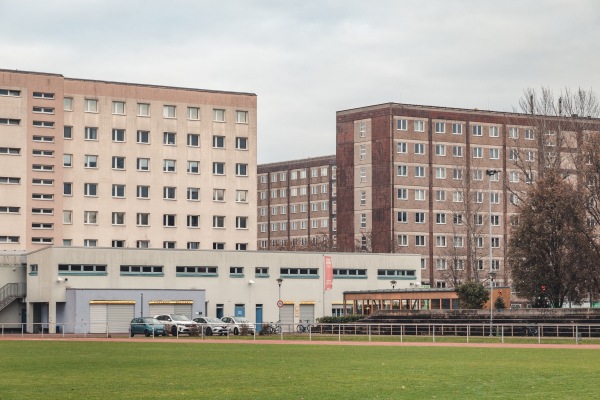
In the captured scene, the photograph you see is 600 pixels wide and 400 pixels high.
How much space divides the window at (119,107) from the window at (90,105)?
204 cm

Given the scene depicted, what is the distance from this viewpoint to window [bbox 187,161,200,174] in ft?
414

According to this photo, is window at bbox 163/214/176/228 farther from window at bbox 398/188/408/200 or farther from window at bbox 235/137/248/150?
window at bbox 398/188/408/200

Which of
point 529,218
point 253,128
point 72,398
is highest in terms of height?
point 253,128

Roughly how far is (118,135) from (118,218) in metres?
8.45

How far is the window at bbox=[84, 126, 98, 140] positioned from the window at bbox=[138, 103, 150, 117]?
5.18m

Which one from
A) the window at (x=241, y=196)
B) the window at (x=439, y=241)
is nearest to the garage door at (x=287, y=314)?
the window at (x=241, y=196)

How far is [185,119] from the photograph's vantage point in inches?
4951

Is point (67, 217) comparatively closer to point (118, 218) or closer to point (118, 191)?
point (118, 218)

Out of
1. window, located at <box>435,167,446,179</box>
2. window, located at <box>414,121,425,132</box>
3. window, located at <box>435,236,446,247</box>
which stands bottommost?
window, located at <box>435,236,446,247</box>

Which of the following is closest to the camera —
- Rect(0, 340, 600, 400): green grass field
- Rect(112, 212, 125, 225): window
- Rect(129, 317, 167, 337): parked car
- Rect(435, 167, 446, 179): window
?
Rect(0, 340, 600, 400): green grass field

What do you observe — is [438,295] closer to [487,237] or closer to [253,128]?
[253,128]

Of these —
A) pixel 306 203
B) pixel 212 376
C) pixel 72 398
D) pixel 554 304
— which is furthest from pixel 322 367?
pixel 306 203

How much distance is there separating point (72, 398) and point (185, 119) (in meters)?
→ 100

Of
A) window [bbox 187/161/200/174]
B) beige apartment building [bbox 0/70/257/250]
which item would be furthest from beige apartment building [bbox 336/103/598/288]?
window [bbox 187/161/200/174]
